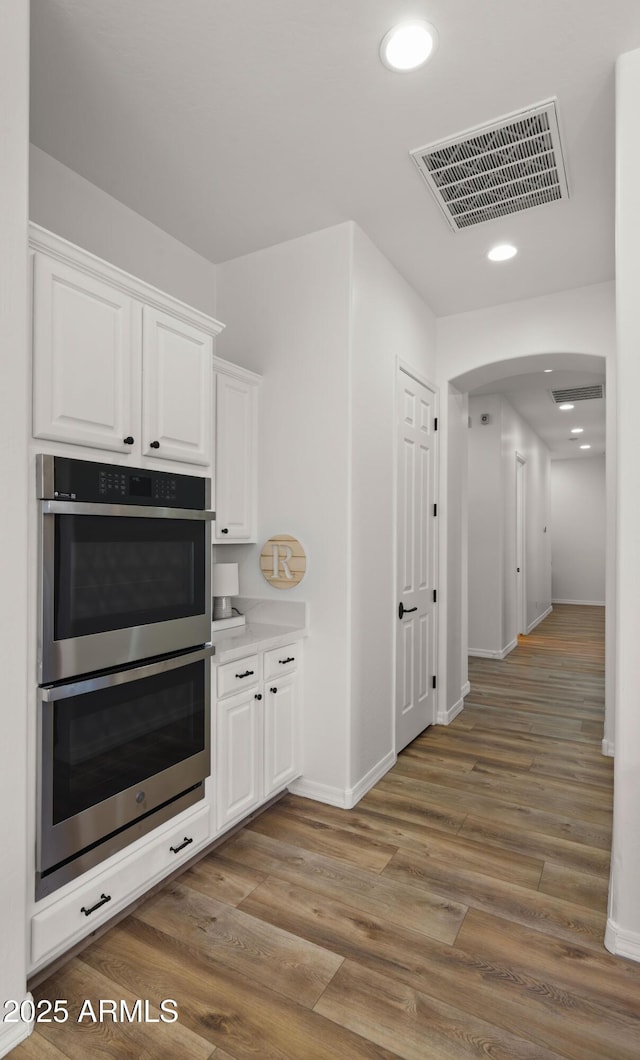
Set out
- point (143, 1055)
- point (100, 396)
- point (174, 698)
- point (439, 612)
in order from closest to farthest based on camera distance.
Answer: point (143, 1055) → point (100, 396) → point (174, 698) → point (439, 612)

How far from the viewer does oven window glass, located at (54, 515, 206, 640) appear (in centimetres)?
171

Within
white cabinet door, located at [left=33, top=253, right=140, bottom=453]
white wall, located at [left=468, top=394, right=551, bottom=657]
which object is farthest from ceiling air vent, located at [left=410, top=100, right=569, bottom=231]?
white wall, located at [left=468, top=394, right=551, bottom=657]

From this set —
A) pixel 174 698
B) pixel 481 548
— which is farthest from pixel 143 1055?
pixel 481 548

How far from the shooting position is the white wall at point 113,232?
92.0 inches

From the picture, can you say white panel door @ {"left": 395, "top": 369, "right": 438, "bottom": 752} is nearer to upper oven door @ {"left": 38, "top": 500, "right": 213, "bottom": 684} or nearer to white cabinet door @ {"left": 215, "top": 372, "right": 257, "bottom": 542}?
white cabinet door @ {"left": 215, "top": 372, "right": 257, "bottom": 542}

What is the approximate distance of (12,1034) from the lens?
1.50 m

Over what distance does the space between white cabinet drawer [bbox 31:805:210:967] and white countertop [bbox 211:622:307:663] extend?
606 millimetres

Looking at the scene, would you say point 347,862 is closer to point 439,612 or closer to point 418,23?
point 439,612

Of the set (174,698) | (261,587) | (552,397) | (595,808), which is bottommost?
(595,808)

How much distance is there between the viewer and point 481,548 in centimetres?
635

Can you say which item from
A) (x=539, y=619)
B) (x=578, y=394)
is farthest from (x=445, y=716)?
(x=539, y=619)

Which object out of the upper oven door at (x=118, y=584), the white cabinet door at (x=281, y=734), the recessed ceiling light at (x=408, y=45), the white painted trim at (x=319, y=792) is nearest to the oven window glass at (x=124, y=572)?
the upper oven door at (x=118, y=584)

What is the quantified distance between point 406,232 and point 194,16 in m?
1.47

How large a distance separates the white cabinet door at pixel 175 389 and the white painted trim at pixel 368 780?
1768 mm
